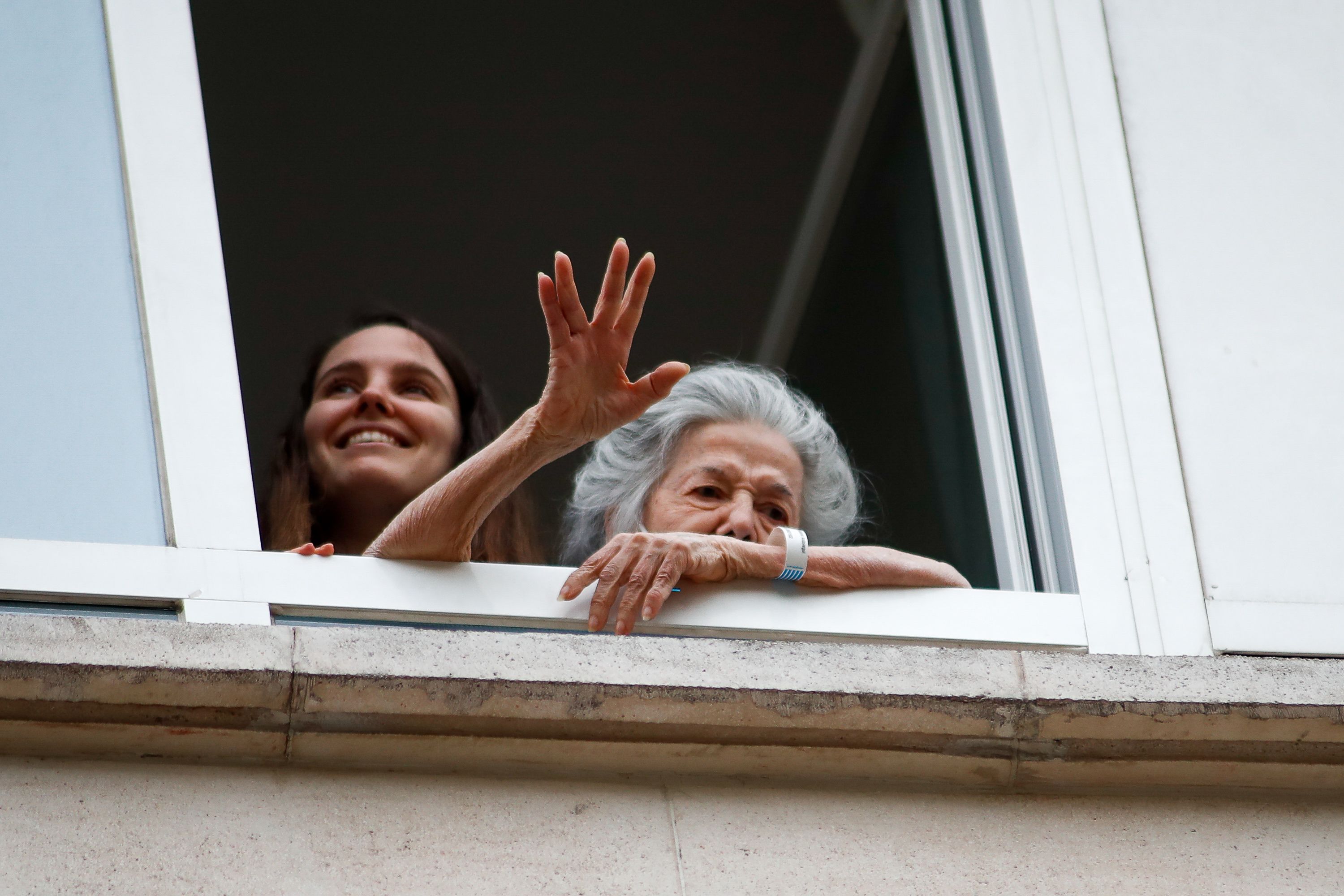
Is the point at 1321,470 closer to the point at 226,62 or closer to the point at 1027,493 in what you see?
the point at 1027,493

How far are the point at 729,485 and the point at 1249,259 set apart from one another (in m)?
1.10

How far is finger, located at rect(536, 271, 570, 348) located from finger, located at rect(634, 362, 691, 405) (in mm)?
132

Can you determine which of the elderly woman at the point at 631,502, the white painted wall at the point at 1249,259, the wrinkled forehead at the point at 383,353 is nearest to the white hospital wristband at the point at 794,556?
the elderly woman at the point at 631,502

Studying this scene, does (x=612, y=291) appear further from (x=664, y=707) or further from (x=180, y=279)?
(x=180, y=279)

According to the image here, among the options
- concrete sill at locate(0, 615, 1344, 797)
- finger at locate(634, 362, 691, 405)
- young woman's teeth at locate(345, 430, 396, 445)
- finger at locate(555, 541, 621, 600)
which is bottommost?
concrete sill at locate(0, 615, 1344, 797)

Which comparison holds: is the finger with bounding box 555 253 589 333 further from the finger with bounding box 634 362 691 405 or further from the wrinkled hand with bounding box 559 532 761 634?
the wrinkled hand with bounding box 559 532 761 634

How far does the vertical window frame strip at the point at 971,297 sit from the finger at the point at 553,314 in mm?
991

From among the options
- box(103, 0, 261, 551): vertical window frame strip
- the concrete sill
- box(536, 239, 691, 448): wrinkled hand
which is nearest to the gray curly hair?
box(536, 239, 691, 448): wrinkled hand

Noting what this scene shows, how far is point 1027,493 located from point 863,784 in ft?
2.84

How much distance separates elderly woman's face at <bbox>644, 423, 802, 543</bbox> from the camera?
11.8 feet

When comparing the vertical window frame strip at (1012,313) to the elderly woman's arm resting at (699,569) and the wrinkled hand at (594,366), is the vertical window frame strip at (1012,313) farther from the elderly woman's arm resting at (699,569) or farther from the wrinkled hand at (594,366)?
the wrinkled hand at (594,366)

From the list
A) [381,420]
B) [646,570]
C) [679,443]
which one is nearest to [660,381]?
[646,570]

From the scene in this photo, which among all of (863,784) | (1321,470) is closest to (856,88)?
(1321,470)

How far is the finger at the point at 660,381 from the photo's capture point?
2688 mm
